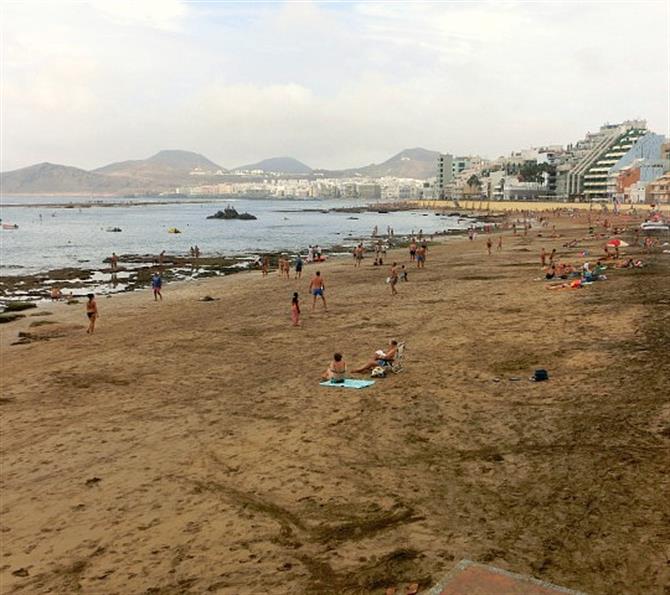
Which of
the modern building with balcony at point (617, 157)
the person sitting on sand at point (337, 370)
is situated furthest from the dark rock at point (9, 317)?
the modern building with balcony at point (617, 157)

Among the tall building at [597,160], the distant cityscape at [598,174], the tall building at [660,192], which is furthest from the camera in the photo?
the tall building at [597,160]

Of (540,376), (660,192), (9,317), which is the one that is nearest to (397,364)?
(540,376)

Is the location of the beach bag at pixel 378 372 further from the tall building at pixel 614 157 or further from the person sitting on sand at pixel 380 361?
the tall building at pixel 614 157

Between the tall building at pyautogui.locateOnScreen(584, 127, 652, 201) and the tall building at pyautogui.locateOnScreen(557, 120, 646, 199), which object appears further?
the tall building at pyautogui.locateOnScreen(557, 120, 646, 199)

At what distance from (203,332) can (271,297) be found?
8667mm

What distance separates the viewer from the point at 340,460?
31.8ft

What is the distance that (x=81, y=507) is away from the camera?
872 cm

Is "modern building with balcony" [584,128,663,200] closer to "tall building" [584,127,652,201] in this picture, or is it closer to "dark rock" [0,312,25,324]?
"tall building" [584,127,652,201]

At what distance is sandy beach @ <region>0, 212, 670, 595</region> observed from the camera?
22.3ft

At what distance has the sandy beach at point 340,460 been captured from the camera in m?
6.80

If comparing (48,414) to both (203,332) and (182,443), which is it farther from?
(203,332)

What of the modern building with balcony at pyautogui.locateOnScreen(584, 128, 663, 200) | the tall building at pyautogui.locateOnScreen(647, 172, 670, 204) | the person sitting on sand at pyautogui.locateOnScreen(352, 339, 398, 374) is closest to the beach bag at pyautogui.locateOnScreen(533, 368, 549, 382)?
the person sitting on sand at pyautogui.locateOnScreen(352, 339, 398, 374)

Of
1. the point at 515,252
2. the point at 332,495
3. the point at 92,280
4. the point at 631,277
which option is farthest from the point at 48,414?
the point at 515,252

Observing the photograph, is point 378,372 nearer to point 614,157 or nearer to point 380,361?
point 380,361
